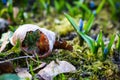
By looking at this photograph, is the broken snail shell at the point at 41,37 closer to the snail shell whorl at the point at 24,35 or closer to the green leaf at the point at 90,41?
the snail shell whorl at the point at 24,35

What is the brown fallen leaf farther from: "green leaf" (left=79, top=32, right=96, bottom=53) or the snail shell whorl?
"green leaf" (left=79, top=32, right=96, bottom=53)

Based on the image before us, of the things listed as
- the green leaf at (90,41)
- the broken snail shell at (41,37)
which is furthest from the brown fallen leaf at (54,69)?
the green leaf at (90,41)

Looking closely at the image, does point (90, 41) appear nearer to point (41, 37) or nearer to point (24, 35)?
point (41, 37)

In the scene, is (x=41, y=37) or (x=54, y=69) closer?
(x=54, y=69)

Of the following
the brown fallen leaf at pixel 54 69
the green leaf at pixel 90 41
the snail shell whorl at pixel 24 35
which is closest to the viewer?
the brown fallen leaf at pixel 54 69

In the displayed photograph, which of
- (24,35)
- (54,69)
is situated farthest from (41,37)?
(54,69)

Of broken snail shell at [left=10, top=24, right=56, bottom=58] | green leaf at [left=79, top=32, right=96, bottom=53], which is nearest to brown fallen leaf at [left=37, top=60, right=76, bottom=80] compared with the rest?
broken snail shell at [left=10, top=24, right=56, bottom=58]

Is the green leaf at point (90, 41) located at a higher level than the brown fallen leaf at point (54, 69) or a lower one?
higher

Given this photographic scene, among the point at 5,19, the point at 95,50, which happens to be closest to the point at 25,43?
the point at 95,50
